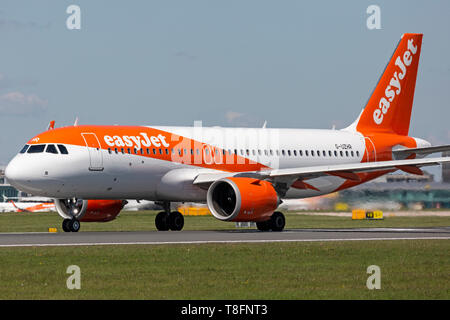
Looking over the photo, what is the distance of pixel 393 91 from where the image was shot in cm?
4772

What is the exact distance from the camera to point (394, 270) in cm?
2131

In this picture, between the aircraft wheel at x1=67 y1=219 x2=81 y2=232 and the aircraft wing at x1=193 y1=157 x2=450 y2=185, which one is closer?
the aircraft wheel at x1=67 y1=219 x2=81 y2=232

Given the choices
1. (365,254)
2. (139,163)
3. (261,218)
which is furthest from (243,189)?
(365,254)

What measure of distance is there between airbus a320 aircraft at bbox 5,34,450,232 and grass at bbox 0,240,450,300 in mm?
8408

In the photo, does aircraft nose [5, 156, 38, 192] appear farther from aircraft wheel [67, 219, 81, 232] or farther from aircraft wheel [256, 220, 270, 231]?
aircraft wheel [256, 220, 270, 231]

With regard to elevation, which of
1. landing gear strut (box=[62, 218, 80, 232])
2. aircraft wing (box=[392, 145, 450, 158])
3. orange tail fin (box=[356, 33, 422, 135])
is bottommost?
landing gear strut (box=[62, 218, 80, 232])

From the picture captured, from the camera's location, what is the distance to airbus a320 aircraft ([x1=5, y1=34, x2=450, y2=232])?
117 feet

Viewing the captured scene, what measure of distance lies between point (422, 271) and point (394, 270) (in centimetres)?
64

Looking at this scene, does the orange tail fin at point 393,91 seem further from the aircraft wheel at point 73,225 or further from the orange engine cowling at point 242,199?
the aircraft wheel at point 73,225

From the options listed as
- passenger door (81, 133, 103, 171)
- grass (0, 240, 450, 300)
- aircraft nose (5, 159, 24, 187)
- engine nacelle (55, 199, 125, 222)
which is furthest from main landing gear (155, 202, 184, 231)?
grass (0, 240, 450, 300)

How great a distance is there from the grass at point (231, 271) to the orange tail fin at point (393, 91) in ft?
62.6

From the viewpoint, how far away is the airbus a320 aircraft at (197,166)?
117 ft

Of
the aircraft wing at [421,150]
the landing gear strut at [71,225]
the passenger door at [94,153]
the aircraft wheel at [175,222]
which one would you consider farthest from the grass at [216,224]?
the passenger door at [94,153]

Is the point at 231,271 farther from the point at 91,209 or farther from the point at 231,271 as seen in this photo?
the point at 91,209
